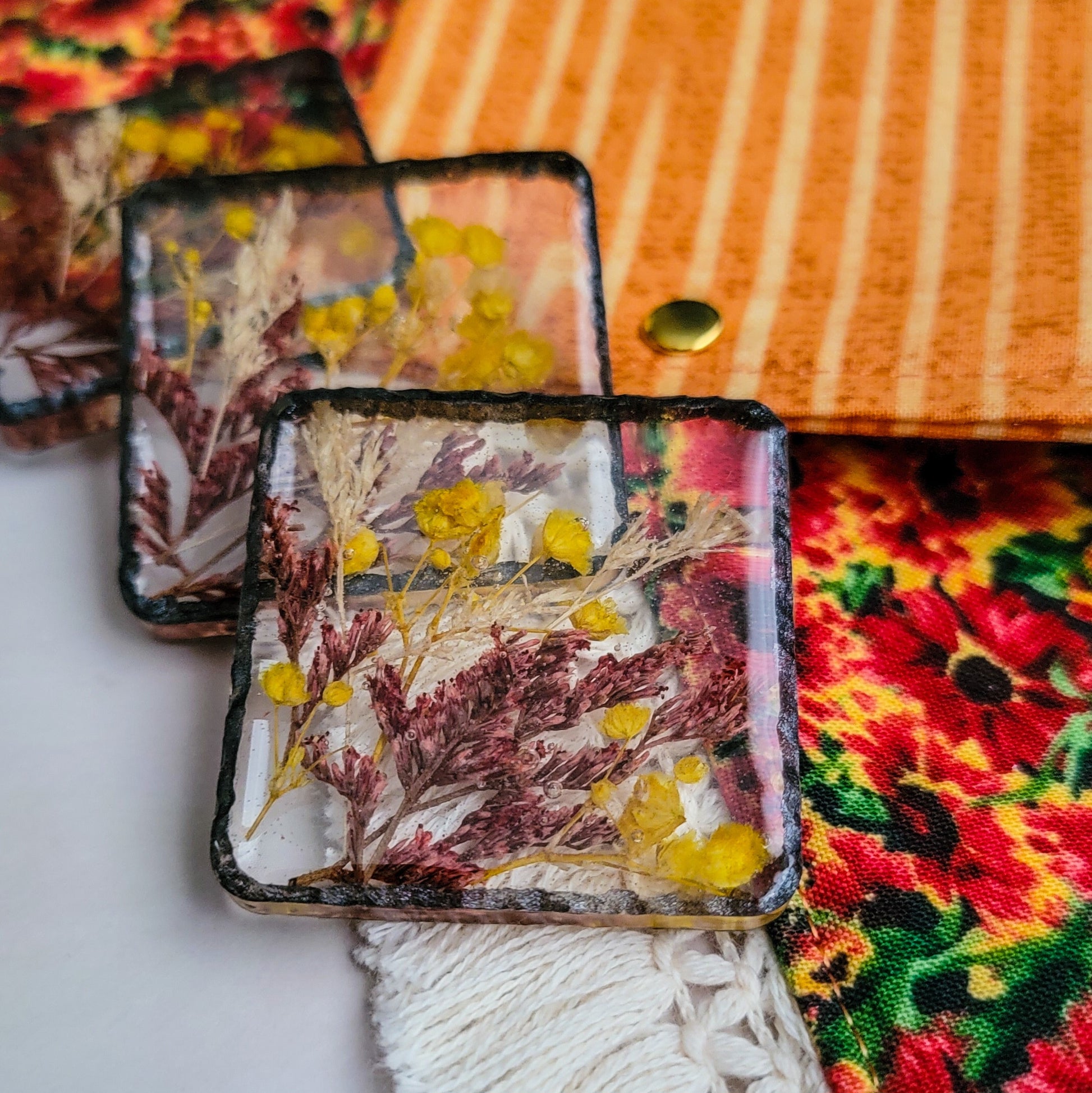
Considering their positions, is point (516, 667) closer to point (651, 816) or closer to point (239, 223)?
point (651, 816)

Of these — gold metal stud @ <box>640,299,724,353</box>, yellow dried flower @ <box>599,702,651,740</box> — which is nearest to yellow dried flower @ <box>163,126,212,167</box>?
gold metal stud @ <box>640,299,724,353</box>

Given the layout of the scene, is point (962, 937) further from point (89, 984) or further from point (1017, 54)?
point (1017, 54)

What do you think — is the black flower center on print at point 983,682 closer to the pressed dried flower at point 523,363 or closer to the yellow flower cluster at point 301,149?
the pressed dried flower at point 523,363

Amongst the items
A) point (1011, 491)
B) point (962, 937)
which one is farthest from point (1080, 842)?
point (1011, 491)

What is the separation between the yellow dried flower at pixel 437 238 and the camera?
0.46 metres

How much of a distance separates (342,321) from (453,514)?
0.11 metres

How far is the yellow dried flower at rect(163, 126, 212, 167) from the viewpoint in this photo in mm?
494

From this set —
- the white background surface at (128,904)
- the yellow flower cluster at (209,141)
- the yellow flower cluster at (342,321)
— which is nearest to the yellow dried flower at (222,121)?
the yellow flower cluster at (209,141)

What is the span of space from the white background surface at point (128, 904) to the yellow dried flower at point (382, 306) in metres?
0.15

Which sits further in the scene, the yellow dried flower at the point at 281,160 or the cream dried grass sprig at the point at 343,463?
the yellow dried flower at the point at 281,160

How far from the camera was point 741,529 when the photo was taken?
389 millimetres

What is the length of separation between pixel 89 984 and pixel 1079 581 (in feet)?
1.29

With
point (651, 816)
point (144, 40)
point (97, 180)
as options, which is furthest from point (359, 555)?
point (144, 40)

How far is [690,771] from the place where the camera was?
1.15 feet
